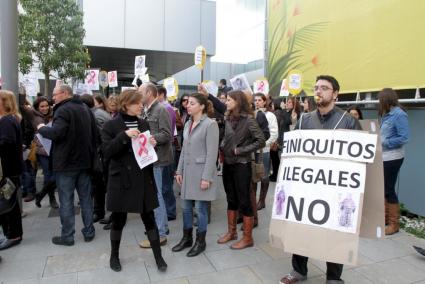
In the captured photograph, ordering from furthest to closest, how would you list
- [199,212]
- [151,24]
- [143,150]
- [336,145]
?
[151,24] → [199,212] → [143,150] → [336,145]

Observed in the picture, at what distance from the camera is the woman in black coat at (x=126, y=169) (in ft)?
11.3

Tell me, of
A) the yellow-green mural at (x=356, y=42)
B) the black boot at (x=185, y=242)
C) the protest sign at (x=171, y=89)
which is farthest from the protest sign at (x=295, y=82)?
the black boot at (x=185, y=242)

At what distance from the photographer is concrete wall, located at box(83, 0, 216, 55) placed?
57.5 ft

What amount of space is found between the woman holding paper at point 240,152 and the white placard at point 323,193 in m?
1.02

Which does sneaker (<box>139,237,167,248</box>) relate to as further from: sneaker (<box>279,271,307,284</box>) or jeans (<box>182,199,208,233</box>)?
sneaker (<box>279,271,307,284</box>)

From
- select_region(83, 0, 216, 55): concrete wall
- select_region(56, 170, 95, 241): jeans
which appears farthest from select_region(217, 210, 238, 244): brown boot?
select_region(83, 0, 216, 55): concrete wall

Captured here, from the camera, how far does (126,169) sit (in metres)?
3.52

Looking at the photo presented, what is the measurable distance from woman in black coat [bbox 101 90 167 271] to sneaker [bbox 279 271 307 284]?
1.37 meters

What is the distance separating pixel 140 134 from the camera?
3.47 metres

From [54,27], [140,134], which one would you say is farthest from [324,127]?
[54,27]

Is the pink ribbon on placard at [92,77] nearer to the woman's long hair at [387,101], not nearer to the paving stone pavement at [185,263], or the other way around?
the paving stone pavement at [185,263]

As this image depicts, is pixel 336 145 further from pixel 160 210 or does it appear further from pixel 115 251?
pixel 115 251

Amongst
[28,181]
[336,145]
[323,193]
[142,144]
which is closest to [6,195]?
[142,144]

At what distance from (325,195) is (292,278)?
3.20 ft
